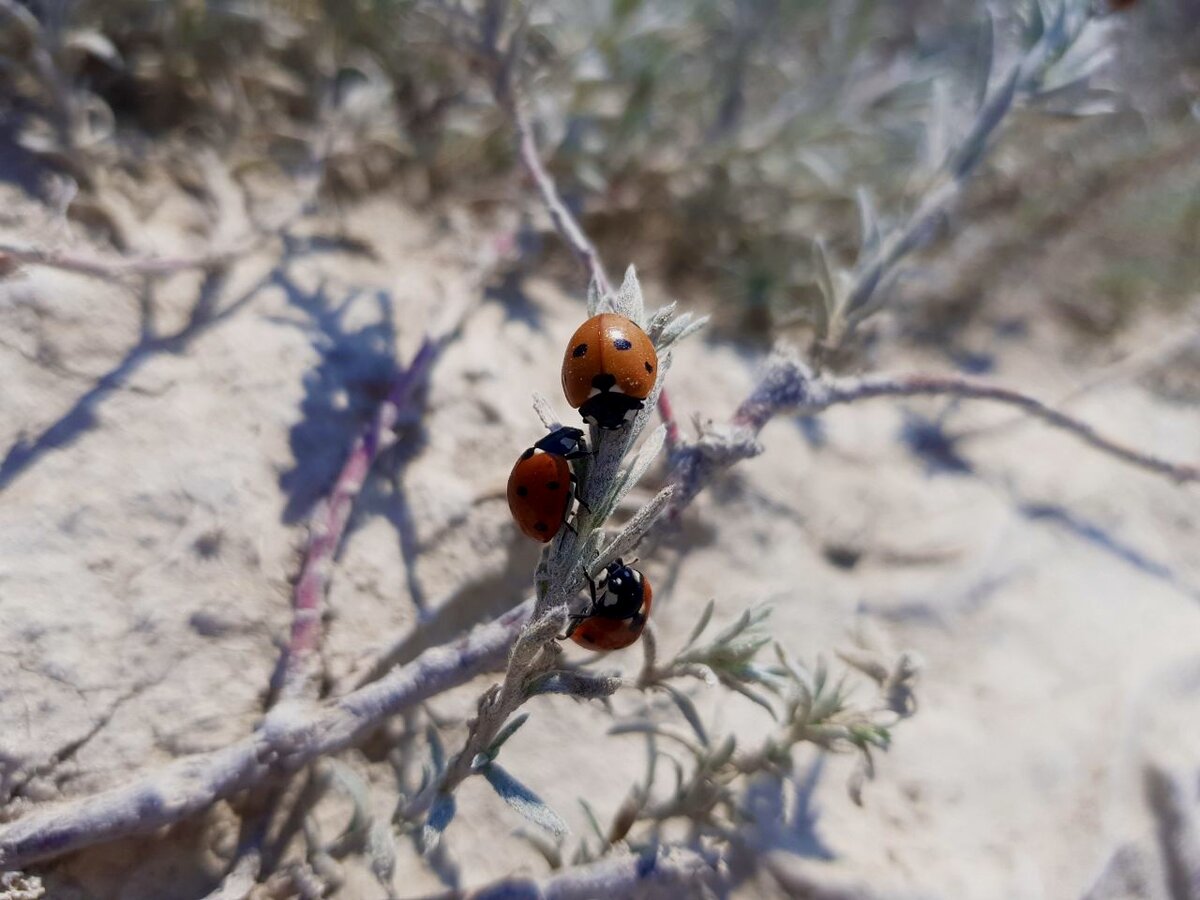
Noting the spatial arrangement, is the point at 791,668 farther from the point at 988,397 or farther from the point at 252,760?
the point at 252,760

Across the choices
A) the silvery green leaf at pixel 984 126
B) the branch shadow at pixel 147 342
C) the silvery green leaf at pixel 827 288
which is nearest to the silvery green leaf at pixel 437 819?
the branch shadow at pixel 147 342

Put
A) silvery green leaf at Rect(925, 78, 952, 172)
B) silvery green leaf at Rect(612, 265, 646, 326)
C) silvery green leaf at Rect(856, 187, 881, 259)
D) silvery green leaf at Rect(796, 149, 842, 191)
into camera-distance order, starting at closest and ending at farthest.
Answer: silvery green leaf at Rect(612, 265, 646, 326), silvery green leaf at Rect(856, 187, 881, 259), silvery green leaf at Rect(925, 78, 952, 172), silvery green leaf at Rect(796, 149, 842, 191)

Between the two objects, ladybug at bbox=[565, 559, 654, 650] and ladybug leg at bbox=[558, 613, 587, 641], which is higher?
ladybug at bbox=[565, 559, 654, 650]

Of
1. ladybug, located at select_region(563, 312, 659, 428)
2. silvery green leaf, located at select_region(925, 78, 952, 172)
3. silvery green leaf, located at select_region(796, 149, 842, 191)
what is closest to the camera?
ladybug, located at select_region(563, 312, 659, 428)

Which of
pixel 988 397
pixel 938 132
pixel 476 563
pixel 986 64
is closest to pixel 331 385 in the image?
pixel 476 563

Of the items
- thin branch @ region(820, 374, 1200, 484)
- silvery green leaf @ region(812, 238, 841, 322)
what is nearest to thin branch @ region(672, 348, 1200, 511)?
thin branch @ region(820, 374, 1200, 484)

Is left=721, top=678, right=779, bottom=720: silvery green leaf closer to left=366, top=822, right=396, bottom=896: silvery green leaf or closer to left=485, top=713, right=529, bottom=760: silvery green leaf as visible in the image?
left=485, top=713, right=529, bottom=760: silvery green leaf

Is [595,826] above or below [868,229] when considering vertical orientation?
below
